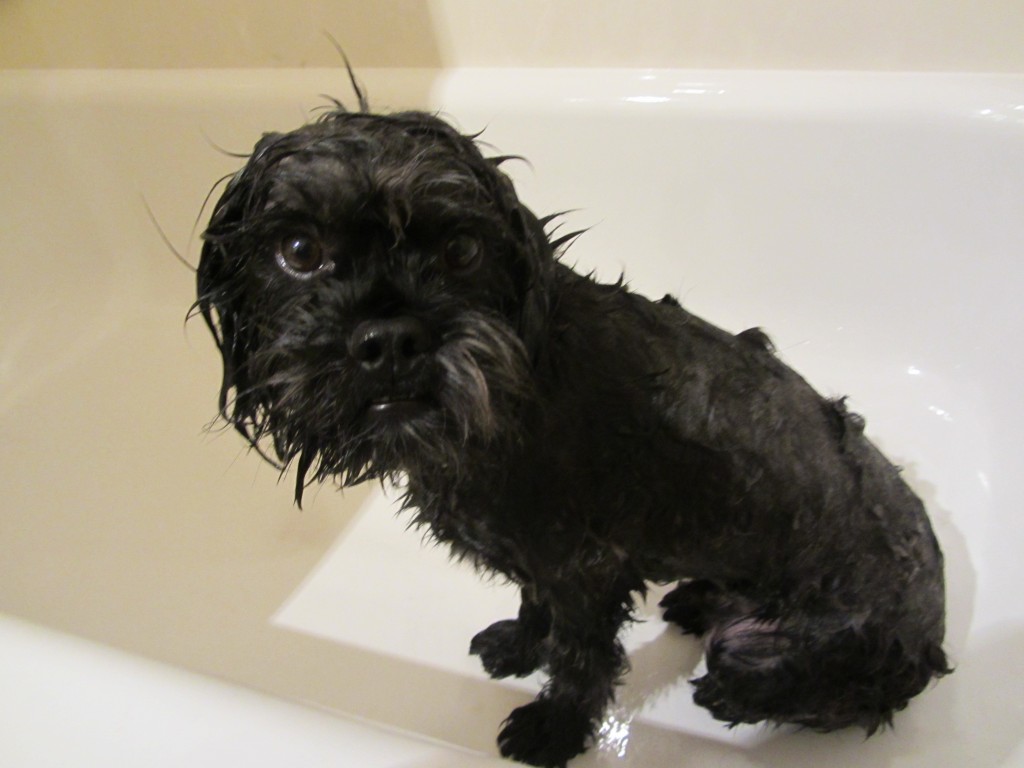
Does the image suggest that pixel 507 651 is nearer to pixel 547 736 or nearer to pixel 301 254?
pixel 547 736

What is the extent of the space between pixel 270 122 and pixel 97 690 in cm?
142

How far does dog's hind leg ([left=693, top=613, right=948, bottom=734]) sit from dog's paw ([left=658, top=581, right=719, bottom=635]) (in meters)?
0.22

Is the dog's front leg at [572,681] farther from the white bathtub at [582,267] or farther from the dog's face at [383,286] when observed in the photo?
the dog's face at [383,286]

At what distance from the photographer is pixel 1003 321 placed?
1.50 metres

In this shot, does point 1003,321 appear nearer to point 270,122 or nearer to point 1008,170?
point 1008,170

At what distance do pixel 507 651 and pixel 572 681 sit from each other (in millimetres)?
233

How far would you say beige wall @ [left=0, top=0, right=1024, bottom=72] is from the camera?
1410 millimetres

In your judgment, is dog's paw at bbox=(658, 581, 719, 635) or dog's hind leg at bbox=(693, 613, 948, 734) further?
dog's paw at bbox=(658, 581, 719, 635)

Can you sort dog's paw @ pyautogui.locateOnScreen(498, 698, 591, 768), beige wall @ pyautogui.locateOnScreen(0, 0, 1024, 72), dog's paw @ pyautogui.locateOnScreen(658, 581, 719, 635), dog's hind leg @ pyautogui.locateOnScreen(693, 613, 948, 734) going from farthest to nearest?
beige wall @ pyautogui.locateOnScreen(0, 0, 1024, 72)
dog's paw @ pyautogui.locateOnScreen(658, 581, 719, 635)
dog's paw @ pyautogui.locateOnScreen(498, 698, 591, 768)
dog's hind leg @ pyautogui.locateOnScreen(693, 613, 948, 734)

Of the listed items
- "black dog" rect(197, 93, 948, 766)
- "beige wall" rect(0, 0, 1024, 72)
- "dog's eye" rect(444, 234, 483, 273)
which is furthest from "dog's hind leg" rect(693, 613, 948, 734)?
"beige wall" rect(0, 0, 1024, 72)

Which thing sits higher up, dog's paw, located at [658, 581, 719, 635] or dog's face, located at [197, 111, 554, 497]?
dog's face, located at [197, 111, 554, 497]

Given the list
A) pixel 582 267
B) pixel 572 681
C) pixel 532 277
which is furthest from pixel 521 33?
pixel 572 681

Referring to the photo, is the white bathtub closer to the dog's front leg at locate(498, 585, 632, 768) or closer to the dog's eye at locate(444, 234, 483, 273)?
the dog's front leg at locate(498, 585, 632, 768)

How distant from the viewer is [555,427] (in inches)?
33.9
